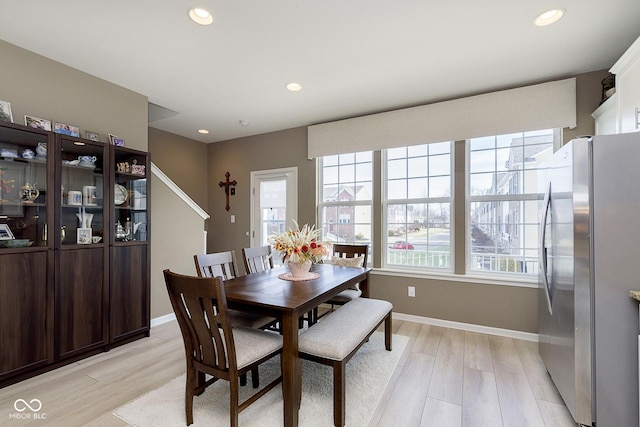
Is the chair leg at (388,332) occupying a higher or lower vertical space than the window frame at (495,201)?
lower

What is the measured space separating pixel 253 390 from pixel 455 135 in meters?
3.21

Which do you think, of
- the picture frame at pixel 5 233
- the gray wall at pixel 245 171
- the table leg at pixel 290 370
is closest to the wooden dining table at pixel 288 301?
the table leg at pixel 290 370

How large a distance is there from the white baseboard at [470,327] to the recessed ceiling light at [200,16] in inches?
140

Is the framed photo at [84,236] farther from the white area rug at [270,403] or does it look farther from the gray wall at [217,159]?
the white area rug at [270,403]

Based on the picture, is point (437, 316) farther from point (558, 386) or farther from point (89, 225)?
point (89, 225)

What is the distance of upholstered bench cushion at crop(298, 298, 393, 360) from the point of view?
5.81 feet

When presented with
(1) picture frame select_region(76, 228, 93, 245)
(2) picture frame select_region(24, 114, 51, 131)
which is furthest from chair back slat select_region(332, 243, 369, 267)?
(2) picture frame select_region(24, 114, 51, 131)

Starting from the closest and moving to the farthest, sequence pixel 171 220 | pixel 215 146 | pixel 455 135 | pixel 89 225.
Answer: pixel 89 225
pixel 455 135
pixel 171 220
pixel 215 146

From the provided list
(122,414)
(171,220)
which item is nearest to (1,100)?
(171,220)

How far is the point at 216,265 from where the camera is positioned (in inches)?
100

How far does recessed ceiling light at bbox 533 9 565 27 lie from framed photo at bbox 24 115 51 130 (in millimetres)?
3920

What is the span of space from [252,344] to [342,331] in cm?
60

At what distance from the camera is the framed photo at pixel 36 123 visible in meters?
2.35

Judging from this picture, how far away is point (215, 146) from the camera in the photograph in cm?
523
